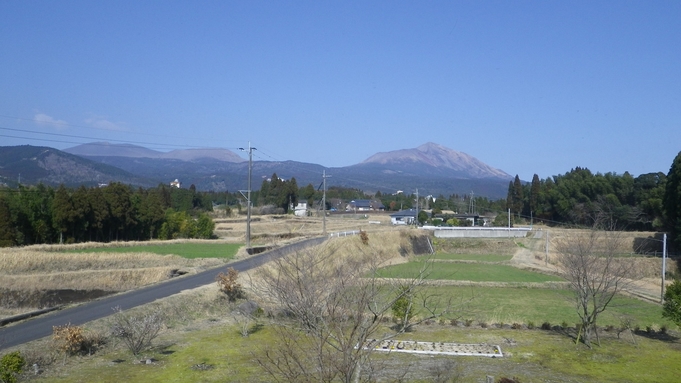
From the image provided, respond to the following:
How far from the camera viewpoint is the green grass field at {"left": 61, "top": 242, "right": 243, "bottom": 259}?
101 ft

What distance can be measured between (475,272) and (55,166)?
175 m

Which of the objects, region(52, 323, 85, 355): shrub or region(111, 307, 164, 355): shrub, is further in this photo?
region(111, 307, 164, 355): shrub

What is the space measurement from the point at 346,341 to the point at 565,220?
210ft

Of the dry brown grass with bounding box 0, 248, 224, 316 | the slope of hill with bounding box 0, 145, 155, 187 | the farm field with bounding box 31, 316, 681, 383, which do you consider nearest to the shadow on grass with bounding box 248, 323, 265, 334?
the farm field with bounding box 31, 316, 681, 383

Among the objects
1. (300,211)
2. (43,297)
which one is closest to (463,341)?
(43,297)

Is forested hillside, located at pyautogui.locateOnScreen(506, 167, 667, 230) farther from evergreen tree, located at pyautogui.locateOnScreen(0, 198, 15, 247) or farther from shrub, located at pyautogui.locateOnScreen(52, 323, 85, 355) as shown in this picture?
shrub, located at pyautogui.locateOnScreen(52, 323, 85, 355)

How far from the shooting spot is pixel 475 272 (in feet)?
105

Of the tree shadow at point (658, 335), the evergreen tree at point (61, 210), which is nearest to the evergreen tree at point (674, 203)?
the tree shadow at point (658, 335)

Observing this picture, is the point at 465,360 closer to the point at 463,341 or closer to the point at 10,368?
the point at 463,341

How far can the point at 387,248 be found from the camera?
3906 centimetres

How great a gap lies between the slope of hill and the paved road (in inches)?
5996

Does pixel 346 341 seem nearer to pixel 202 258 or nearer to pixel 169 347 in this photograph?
pixel 169 347

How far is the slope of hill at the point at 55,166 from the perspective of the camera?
163m

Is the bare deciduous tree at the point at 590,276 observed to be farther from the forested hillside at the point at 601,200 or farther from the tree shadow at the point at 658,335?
the forested hillside at the point at 601,200
